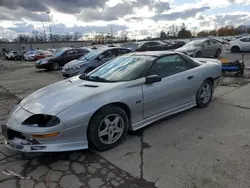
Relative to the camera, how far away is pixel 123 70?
388cm

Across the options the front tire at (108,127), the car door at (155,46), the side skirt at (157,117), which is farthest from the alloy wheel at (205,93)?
the car door at (155,46)

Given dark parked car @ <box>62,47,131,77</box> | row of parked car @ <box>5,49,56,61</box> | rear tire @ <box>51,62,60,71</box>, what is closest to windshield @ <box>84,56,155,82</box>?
dark parked car @ <box>62,47,131,77</box>

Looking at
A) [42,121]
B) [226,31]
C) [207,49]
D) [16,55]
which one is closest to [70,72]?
[42,121]

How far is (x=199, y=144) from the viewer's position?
326 cm

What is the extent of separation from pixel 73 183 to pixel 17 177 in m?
0.76

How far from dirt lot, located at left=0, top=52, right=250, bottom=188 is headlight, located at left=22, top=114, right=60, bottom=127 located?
0.57 m

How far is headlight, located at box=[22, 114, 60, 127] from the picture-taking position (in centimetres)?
277

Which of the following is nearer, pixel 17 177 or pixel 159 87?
pixel 17 177

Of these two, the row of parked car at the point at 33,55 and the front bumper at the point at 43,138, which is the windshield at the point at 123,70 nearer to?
the front bumper at the point at 43,138

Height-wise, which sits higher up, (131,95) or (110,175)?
(131,95)

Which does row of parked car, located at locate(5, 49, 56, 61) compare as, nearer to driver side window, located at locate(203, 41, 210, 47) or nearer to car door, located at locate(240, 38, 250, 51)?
driver side window, located at locate(203, 41, 210, 47)

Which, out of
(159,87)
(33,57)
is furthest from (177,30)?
(159,87)

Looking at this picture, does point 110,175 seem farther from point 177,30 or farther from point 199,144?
point 177,30

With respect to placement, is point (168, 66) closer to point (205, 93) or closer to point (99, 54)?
point (205, 93)
